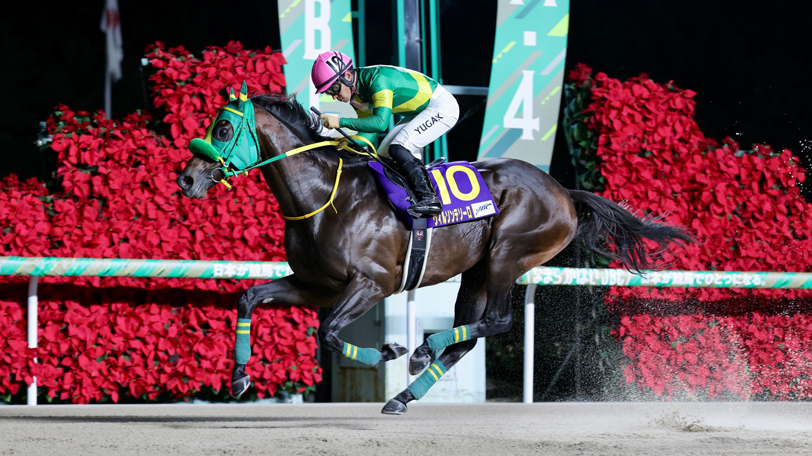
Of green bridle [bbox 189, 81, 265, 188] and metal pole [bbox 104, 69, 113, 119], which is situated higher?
metal pole [bbox 104, 69, 113, 119]

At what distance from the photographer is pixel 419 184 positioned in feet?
12.3

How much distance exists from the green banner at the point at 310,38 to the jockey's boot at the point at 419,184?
1661 mm

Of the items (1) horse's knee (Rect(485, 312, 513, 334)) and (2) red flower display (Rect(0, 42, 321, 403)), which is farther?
(2) red flower display (Rect(0, 42, 321, 403))

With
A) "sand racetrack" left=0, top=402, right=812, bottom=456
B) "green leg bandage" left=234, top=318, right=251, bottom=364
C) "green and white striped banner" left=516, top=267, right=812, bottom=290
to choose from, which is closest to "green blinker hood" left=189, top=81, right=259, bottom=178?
"green leg bandage" left=234, top=318, right=251, bottom=364

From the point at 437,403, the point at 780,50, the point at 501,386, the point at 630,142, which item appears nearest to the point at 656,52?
the point at 780,50

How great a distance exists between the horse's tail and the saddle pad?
2.42 ft

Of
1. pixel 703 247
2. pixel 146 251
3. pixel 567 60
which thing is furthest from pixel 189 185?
pixel 567 60

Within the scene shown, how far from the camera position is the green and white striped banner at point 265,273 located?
14.1 feet

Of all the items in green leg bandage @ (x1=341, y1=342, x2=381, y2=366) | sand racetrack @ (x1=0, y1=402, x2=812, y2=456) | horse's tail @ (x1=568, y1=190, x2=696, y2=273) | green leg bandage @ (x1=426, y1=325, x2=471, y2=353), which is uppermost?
horse's tail @ (x1=568, y1=190, x2=696, y2=273)

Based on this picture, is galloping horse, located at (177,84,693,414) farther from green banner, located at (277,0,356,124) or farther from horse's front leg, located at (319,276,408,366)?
green banner, located at (277,0,356,124)

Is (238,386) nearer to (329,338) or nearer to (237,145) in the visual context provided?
(329,338)

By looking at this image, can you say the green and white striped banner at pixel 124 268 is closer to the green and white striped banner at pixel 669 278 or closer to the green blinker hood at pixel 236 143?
the green blinker hood at pixel 236 143

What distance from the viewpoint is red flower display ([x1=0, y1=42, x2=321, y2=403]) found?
4.59 meters

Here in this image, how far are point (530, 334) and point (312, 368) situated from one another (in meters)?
1.34
